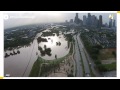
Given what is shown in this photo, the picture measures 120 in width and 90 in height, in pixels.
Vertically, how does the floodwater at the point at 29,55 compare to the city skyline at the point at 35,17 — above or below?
below

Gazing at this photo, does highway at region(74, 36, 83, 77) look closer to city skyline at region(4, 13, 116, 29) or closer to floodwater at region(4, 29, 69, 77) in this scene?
floodwater at region(4, 29, 69, 77)

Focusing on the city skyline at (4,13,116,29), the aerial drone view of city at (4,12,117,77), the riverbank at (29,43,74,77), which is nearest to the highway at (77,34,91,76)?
the aerial drone view of city at (4,12,117,77)

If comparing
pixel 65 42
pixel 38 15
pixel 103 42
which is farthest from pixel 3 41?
pixel 103 42

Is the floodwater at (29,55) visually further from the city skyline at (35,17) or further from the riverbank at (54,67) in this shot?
the city skyline at (35,17)

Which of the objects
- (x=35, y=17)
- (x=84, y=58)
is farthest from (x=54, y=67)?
(x=35, y=17)

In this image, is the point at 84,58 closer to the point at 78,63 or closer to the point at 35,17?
the point at 78,63

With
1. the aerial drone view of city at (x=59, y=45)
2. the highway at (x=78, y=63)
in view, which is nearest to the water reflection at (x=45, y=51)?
the aerial drone view of city at (x=59, y=45)
